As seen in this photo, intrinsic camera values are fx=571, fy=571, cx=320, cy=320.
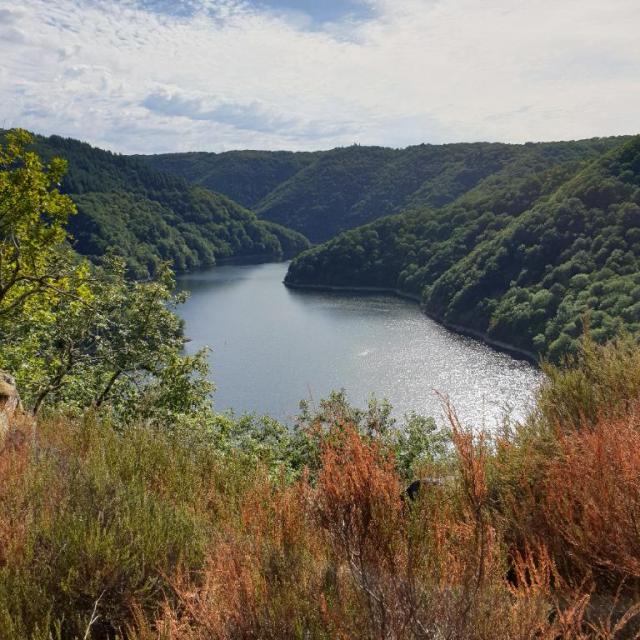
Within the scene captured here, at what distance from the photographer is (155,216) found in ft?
498

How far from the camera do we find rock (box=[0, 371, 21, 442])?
589 cm

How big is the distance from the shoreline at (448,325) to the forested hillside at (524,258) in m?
0.81

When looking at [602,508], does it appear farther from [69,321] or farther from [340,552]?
[69,321]

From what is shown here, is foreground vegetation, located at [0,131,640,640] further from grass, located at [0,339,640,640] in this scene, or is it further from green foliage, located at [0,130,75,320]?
green foliage, located at [0,130,75,320]

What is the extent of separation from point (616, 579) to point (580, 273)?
80.6m

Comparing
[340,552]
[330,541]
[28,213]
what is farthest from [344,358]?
[340,552]

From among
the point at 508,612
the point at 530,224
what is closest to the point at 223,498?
the point at 508,612

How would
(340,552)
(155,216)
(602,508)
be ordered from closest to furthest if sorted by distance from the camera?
(340,552) → (602,508) → (155,216)

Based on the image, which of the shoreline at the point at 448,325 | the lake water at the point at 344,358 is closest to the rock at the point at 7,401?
the lake water at the point at 344,358

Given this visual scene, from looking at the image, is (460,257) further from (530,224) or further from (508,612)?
(508,612)

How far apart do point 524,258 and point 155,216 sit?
10070 centimetres

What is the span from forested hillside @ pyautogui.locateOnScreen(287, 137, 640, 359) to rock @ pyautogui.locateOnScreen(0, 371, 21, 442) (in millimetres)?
40665

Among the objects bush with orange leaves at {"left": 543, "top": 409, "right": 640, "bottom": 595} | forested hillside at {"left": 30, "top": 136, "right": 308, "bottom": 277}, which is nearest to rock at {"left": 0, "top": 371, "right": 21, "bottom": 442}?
bush with orange leaves at {"left": 543, "top": 409, "right": 640, "bottom": 595}

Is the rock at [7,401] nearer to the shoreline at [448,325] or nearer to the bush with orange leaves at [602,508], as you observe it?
the bush with orange leaves at [602,508]
